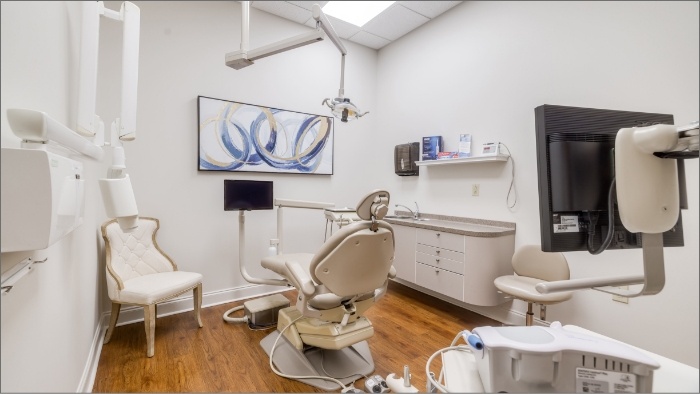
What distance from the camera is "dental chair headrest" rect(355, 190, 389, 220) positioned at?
1511mm

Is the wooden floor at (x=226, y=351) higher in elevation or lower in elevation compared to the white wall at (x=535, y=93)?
lower

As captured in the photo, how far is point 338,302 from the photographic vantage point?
169cm

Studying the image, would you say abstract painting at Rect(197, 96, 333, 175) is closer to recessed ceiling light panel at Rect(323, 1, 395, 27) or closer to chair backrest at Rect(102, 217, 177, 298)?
chair backrest at Rect(102, 217, 177, 298)

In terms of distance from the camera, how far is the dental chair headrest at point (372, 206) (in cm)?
151

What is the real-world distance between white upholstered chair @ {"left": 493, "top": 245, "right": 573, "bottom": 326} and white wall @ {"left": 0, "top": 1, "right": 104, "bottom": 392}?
236 centimetres

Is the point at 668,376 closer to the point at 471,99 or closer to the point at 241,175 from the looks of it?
the point at 471,99

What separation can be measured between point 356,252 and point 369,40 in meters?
3.20

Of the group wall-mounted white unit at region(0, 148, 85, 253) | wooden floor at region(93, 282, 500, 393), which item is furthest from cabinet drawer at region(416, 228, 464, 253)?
wall-mounted white unit at region(0, 148, 85, 253)

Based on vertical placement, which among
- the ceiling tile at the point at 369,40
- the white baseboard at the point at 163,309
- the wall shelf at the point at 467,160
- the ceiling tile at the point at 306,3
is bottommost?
the white baseboard at the point at 163,309

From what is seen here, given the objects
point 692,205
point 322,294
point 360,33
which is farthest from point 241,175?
point 692,205

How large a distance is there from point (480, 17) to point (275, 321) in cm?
336

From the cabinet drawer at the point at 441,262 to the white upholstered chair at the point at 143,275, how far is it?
1.97m

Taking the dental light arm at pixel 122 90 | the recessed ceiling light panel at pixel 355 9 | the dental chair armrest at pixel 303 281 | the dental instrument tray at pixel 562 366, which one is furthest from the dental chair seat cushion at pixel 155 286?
the recessed ceiling light panel at pixel 355 9

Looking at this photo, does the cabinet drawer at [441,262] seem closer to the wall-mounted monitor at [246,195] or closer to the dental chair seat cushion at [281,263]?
the dental chair seat cushion at [281,263]
